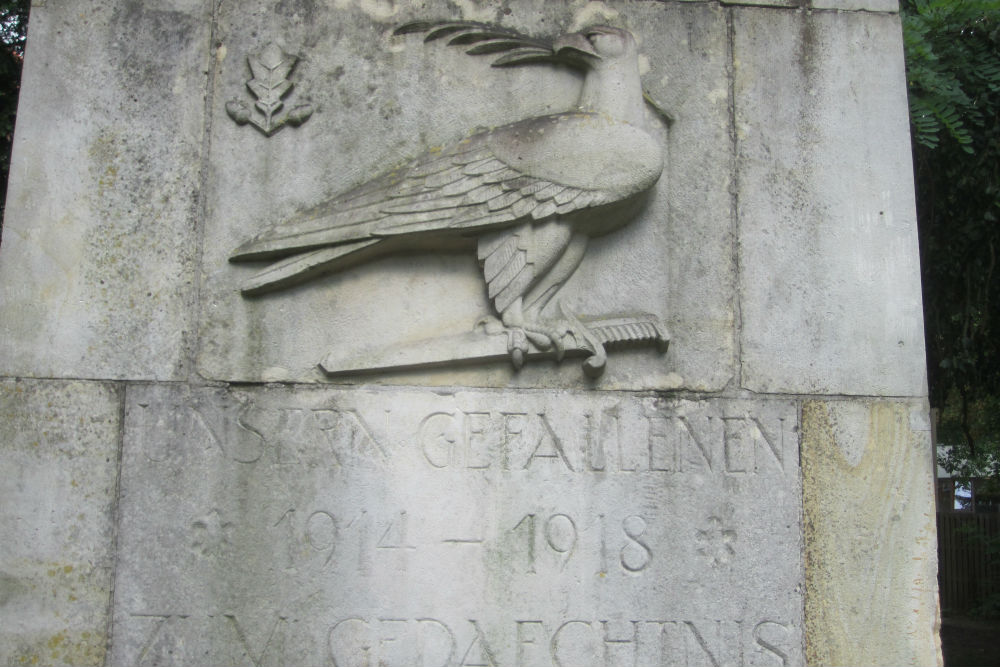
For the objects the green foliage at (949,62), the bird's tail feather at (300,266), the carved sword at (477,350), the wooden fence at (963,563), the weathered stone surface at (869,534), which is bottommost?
the wooden fence at (963,563)

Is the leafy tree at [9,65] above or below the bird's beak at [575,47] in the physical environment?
above

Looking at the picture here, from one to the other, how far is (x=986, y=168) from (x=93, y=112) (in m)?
5.48

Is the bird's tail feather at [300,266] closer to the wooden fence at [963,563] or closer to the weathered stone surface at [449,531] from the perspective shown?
the weathered stone surface at [449,531]

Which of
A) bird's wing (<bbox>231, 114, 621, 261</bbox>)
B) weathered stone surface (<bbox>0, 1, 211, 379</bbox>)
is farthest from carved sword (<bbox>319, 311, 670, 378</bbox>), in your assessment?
weathered stone surface (<bbox>0, 1, 211, 379</bbox>)

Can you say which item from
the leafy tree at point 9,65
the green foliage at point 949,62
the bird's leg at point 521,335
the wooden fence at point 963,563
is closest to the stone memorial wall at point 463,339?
the bird's leg at point 521,335

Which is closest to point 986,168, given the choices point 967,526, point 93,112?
point 93,112

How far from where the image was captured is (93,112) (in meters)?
4.17

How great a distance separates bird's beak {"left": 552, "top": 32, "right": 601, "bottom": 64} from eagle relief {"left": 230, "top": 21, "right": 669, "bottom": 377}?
0.76 feet

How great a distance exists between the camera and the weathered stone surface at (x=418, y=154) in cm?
409

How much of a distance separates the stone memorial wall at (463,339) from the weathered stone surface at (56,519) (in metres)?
0.01

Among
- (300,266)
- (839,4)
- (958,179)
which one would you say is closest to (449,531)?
(300,266)

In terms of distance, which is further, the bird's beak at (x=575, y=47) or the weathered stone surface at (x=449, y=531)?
the bird's beak at (x=575, y=47)

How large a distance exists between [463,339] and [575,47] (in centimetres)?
129

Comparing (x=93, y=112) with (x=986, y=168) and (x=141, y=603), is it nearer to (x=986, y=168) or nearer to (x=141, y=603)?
(x=141, y=603)
